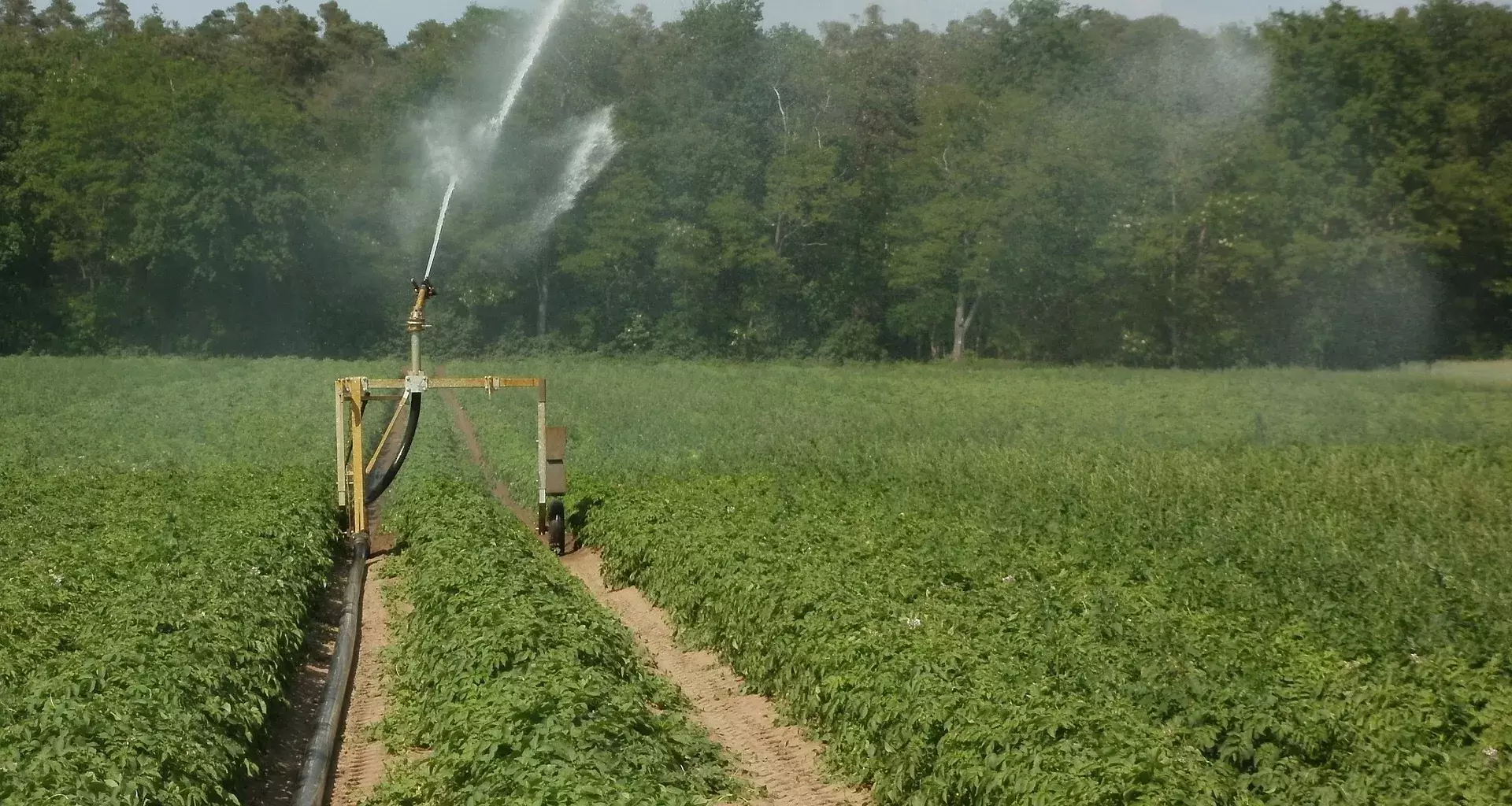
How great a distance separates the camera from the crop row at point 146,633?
7500 mm

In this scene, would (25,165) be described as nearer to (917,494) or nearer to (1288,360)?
(1288,360)

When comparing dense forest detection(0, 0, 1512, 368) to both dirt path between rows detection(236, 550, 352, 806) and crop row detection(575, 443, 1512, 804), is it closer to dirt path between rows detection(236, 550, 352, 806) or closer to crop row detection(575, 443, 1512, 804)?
crop row detection(575, 443, 1512, 804)

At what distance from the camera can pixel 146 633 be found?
32.6 ft

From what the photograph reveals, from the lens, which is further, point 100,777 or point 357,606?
point 357,606

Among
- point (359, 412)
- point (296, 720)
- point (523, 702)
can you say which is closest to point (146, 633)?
point (296, 720)

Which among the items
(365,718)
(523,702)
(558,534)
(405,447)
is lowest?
(365,718)

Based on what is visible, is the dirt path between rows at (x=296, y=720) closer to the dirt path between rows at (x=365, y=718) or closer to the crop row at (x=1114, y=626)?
the dirt path between rows at (x=365, y=718)

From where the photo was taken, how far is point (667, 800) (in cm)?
743

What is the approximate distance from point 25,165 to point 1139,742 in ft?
218

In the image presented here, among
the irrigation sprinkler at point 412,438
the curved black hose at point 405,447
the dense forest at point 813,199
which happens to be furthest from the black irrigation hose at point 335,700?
the dense forest at point 813,199

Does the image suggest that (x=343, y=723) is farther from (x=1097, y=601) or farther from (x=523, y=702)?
(x=1097, y=601)

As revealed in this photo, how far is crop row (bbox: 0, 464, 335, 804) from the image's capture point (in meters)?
7.50

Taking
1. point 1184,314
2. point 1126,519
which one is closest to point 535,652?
point 1126,519

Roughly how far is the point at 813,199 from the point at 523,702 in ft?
190
